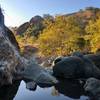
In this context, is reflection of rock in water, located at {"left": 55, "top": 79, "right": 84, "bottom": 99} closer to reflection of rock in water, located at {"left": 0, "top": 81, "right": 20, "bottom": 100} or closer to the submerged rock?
the submerged rock

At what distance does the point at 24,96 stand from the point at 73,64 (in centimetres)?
840

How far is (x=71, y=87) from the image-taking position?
2234cm

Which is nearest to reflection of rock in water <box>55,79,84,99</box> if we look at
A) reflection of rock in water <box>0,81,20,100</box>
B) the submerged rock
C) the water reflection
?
the water reflection

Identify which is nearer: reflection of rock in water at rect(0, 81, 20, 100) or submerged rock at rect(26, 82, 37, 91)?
reflection of rock in water at rect(0, 81, 20, 100)

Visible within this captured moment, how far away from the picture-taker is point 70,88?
2208cm

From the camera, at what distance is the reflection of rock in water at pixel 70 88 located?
19.6 meters

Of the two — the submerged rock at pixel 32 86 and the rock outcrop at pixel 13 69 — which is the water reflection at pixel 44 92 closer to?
the submerged rock at pixel 32 86

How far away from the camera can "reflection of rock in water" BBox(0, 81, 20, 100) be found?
18.6m

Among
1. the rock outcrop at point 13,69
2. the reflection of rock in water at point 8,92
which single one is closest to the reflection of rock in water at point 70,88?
the rock outcrop at point 13,69

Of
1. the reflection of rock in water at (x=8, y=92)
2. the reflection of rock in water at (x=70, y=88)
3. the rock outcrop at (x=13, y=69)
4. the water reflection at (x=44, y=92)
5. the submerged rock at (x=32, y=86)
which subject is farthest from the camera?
the submerged rock at (x=32, y=86)

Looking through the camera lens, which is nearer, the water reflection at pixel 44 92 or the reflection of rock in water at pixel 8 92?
the reflection of rock in water at pixel 8 92

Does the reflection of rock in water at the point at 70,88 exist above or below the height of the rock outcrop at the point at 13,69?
below

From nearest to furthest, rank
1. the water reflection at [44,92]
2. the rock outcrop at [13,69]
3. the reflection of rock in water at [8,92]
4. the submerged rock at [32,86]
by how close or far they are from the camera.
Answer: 1. the reflection of rock in water at [8,92]
2. the water reflection at [44,92]
3. the rock outcrop at [13,69]
4. the submerged rock at [32,86]

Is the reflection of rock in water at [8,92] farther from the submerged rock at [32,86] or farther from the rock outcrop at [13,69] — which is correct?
the submerged rock at [32,86]
